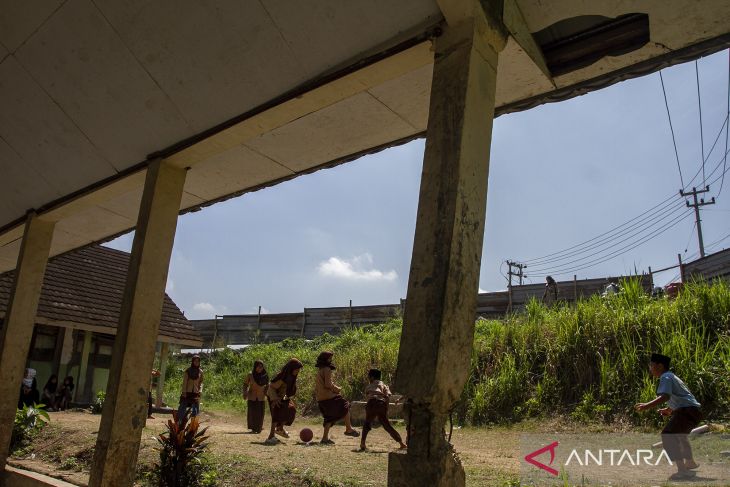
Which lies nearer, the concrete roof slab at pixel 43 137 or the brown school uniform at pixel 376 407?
the concrete roof slab at pixel 43 137

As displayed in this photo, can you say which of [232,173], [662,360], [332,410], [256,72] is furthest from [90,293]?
[662,360]

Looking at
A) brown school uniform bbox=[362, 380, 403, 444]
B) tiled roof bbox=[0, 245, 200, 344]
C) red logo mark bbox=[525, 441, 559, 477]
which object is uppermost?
tiled roof bbox=[0, 245, 200, 344]

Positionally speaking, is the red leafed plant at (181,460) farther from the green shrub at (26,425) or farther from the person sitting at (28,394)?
the person sitting at (28,394)

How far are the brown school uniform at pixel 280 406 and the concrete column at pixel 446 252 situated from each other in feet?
23.8

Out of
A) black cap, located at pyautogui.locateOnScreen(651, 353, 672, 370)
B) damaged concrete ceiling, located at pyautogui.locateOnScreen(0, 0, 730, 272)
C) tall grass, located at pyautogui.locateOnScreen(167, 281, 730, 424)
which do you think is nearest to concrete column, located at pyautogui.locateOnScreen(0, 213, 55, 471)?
damaged concrete ceiling, located at pyautogui.locateOnScreen(0, 0, 730, 272)

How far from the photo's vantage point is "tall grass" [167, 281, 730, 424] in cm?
880

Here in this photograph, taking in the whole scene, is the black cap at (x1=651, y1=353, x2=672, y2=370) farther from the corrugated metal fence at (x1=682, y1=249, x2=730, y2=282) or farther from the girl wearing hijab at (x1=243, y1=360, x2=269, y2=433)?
the corrugated metal fence at (x1=682, y1=249, x2=730, y2=282)

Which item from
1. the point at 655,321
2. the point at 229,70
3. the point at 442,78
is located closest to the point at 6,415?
the point at 229,70

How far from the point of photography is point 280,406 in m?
9.24

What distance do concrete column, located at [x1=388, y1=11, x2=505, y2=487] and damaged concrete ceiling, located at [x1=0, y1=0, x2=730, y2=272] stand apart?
340mm

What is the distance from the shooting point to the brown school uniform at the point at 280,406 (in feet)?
30.3

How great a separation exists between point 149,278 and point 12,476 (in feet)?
11.6

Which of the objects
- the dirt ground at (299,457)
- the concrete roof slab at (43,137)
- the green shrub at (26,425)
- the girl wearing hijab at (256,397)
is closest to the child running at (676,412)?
the dirt ground at (299,457)

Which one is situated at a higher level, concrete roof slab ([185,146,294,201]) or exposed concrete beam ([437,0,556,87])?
exposed concrete beam ([437,0,556,87])
